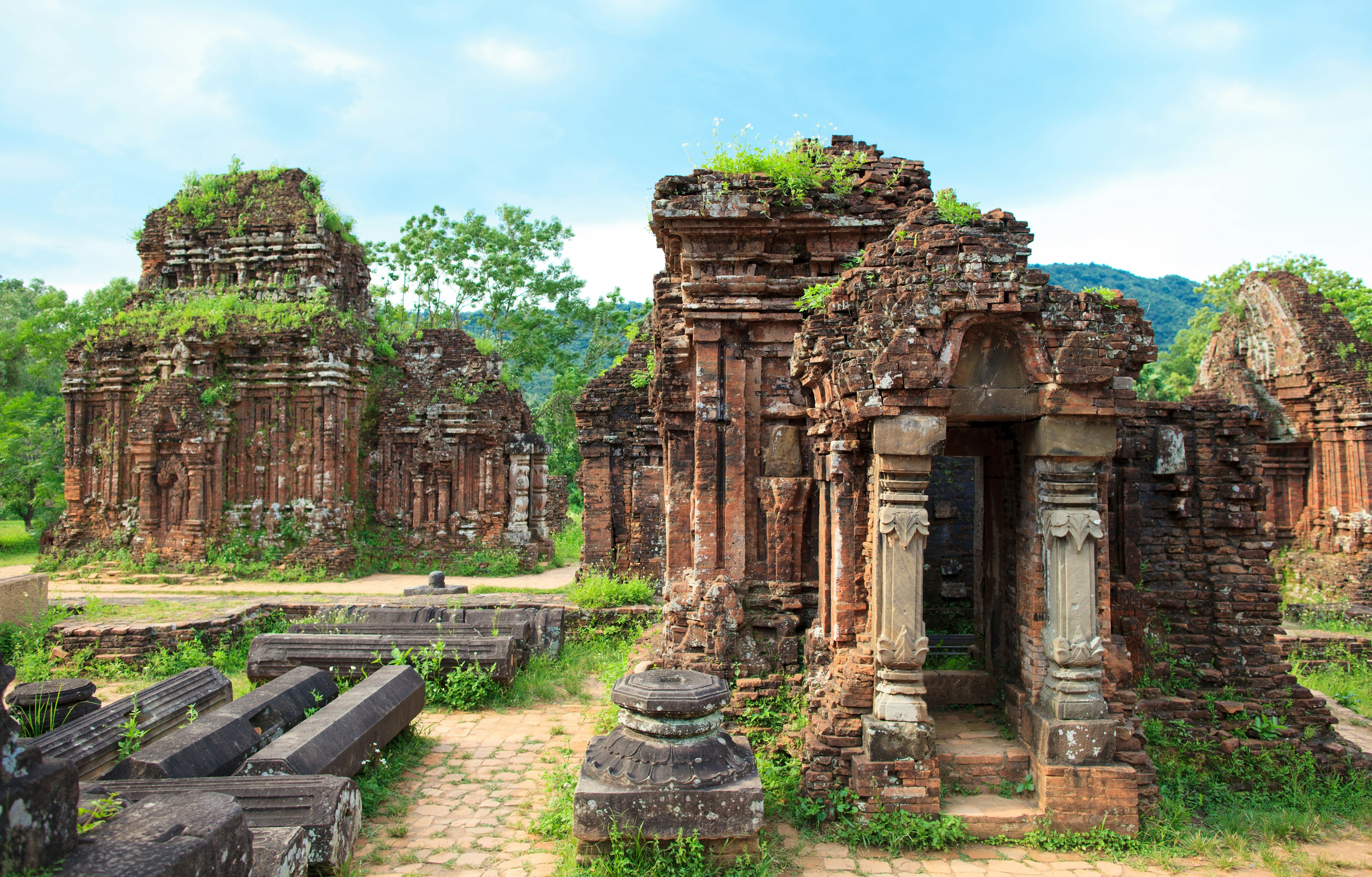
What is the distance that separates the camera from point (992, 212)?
234 inches

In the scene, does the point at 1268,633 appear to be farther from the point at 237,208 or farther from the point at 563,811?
the point at 237,208

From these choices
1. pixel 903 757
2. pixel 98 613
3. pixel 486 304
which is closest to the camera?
pixel 903 757

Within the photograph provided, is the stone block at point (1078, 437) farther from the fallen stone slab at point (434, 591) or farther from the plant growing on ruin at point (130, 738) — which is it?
the fallen stone slab at point (434, 591)

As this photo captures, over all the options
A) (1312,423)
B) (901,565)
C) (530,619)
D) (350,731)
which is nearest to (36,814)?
(350,731)

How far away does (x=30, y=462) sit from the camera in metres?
25.3

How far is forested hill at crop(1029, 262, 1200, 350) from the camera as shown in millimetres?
78062

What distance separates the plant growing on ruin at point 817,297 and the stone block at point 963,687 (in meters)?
3.42

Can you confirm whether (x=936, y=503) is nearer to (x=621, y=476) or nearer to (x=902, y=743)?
(x=902, y=743)

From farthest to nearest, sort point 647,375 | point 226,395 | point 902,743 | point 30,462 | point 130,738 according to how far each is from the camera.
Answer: point 30,462 → point 226,395 → point 647,375 → point 130,738 → point 902,743

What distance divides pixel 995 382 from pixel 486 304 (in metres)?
26.6

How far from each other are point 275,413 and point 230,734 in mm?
12945

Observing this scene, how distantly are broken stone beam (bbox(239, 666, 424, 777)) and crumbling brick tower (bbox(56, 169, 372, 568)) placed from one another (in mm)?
10435

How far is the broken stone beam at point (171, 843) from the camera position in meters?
2.99

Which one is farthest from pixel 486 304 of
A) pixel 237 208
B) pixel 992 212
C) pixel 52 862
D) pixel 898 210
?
pixel 52 862
